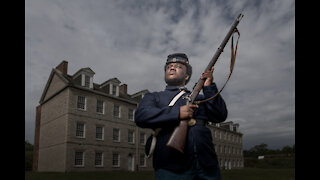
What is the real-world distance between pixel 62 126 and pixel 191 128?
64.8ft

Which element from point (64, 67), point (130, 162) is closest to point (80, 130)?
point (64, 67)

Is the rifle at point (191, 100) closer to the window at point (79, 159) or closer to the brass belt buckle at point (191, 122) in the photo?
the brass belt buckle at point (191, 122)

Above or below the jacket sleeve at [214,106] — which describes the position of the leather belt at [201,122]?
below

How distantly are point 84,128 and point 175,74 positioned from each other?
64.4 feet

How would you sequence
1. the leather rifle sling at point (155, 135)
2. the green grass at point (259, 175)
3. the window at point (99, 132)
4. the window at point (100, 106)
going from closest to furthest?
the leather rifle sling at point (155, 135) < the green grass at point (259, 175) < the window at point (99, 132) < the window at point (100, 106)

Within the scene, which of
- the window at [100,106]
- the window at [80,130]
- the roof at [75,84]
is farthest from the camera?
the window at [100,106]

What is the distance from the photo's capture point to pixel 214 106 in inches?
116

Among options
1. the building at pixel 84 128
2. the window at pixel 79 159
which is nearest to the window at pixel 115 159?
the building at pixel 84 128

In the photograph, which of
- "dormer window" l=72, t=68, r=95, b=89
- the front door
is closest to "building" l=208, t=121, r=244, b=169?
the front door

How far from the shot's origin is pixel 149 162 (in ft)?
87.9

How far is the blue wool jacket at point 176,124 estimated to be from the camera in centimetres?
268

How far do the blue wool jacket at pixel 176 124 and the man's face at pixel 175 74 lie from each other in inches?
9.1

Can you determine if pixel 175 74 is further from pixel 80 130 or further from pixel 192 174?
pixel 80 130
